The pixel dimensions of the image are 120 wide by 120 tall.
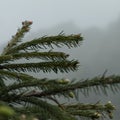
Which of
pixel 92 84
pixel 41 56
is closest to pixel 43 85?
pixel 92 84

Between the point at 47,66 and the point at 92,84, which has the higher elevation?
the point at 47,66

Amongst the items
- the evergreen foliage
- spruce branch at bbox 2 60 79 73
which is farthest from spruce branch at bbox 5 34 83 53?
spruce branch at bbox 2 60 79 73

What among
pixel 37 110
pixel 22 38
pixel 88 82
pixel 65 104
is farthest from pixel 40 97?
pixel 22 38

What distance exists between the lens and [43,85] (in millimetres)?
2924

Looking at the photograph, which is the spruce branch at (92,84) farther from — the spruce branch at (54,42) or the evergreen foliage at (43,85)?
the spruce branch at (54,42)

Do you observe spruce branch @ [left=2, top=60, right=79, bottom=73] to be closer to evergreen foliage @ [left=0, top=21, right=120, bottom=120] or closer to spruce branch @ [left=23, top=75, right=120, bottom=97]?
evergreen foliage @ [left=0, top=21, right=120, bottom=120]

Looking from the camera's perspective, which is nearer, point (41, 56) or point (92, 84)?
point (92, 84)

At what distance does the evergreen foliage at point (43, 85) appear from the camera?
9.36ft

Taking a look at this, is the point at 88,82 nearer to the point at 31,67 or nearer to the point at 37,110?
the point at 37,110

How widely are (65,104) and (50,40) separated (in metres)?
0.68

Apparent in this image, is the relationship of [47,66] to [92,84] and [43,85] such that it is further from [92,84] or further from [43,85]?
[92,84]

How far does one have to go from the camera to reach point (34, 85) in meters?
2.95

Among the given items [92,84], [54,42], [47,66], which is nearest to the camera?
[92,84]

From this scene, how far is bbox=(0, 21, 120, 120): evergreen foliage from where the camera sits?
2.85m
